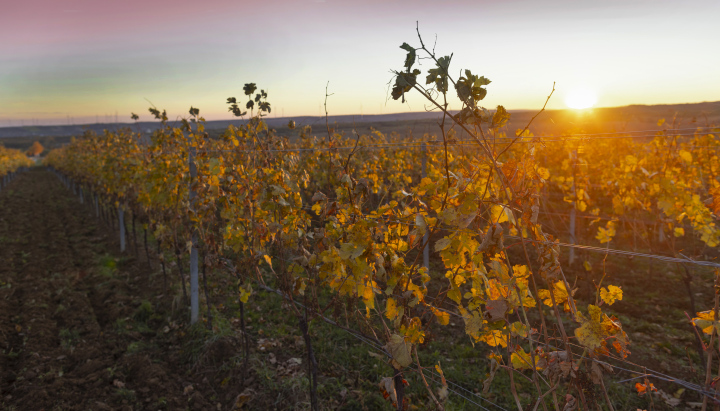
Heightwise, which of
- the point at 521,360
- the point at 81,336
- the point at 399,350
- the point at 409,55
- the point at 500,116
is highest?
the point at 409,55

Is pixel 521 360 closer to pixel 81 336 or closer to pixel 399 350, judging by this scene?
pixel 399 350

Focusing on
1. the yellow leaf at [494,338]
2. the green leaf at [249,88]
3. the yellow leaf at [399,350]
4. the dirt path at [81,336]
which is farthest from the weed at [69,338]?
the yellow leaf at [494,338]

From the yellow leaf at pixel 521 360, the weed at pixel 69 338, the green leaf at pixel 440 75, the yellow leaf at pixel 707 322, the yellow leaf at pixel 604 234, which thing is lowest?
the weed at pixel 69 338

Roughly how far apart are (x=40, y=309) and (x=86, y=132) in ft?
35.2

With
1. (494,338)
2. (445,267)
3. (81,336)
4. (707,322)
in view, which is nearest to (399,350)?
(494,338)

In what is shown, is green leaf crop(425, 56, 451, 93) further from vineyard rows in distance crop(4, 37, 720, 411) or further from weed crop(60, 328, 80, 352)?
weed crop(60, 328, 80, 352)

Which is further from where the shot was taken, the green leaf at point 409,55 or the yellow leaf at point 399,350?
the yellow leaf at point 399,350

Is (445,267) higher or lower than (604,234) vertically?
higher

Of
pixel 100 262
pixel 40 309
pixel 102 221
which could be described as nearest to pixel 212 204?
pixel 40 309

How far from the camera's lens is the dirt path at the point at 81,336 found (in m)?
3.93

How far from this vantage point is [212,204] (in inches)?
174

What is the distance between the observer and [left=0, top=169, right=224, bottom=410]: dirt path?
3.93m

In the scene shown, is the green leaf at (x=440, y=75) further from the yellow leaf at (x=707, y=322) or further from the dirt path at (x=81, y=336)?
the dirt path at (x=81, y=336)

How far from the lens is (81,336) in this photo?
512cm
